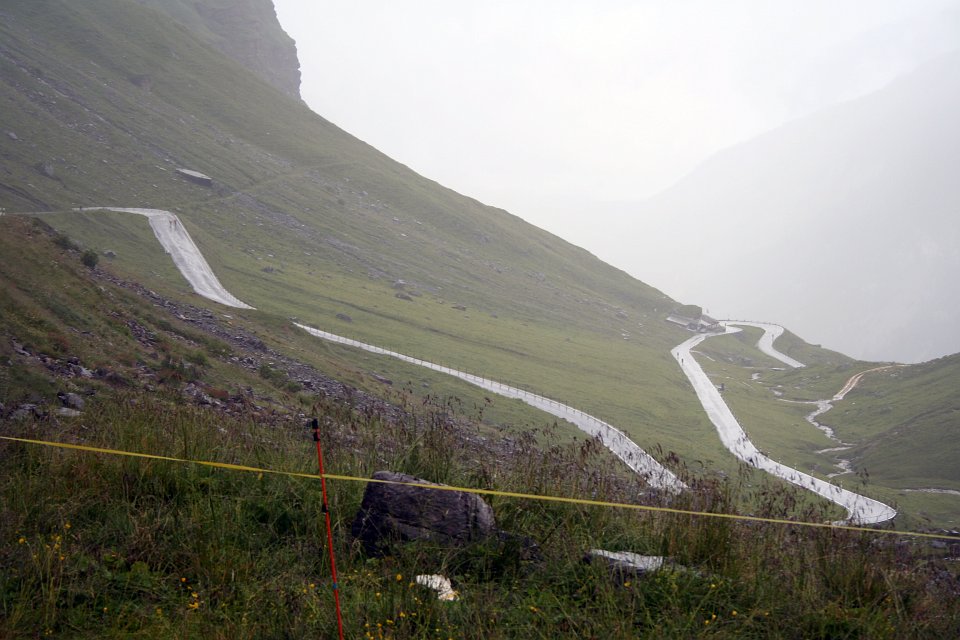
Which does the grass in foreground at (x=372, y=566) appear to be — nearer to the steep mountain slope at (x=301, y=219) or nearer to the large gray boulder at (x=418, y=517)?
the large gray boulder at (x=418, y=517)

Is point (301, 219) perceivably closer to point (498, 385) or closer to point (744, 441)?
point (498, 385)

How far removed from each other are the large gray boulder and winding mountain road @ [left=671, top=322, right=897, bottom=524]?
469 inches

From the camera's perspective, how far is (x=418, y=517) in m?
6.71

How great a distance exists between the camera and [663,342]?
12669 cm

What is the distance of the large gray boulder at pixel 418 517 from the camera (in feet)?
21.5

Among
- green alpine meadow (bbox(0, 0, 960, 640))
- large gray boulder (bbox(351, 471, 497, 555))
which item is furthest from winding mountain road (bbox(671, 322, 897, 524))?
large gray boulder (bbox(351, 471, 497, 555))

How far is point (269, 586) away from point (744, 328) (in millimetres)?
179103

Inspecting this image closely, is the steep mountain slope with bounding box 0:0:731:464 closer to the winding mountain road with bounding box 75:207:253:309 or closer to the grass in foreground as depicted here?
the winding mountain road with bounding box 75:207:253:309

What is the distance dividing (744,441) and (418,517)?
162 ft

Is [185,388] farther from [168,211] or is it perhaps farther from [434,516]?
[168,211]

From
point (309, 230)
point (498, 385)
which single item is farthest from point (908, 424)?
point (309, 230)

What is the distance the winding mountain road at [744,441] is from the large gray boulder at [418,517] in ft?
39.1

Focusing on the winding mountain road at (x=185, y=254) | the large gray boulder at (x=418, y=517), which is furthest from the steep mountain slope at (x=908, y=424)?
the winding mountain road at (x=185, y=254)

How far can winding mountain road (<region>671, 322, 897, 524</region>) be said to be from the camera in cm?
3020
